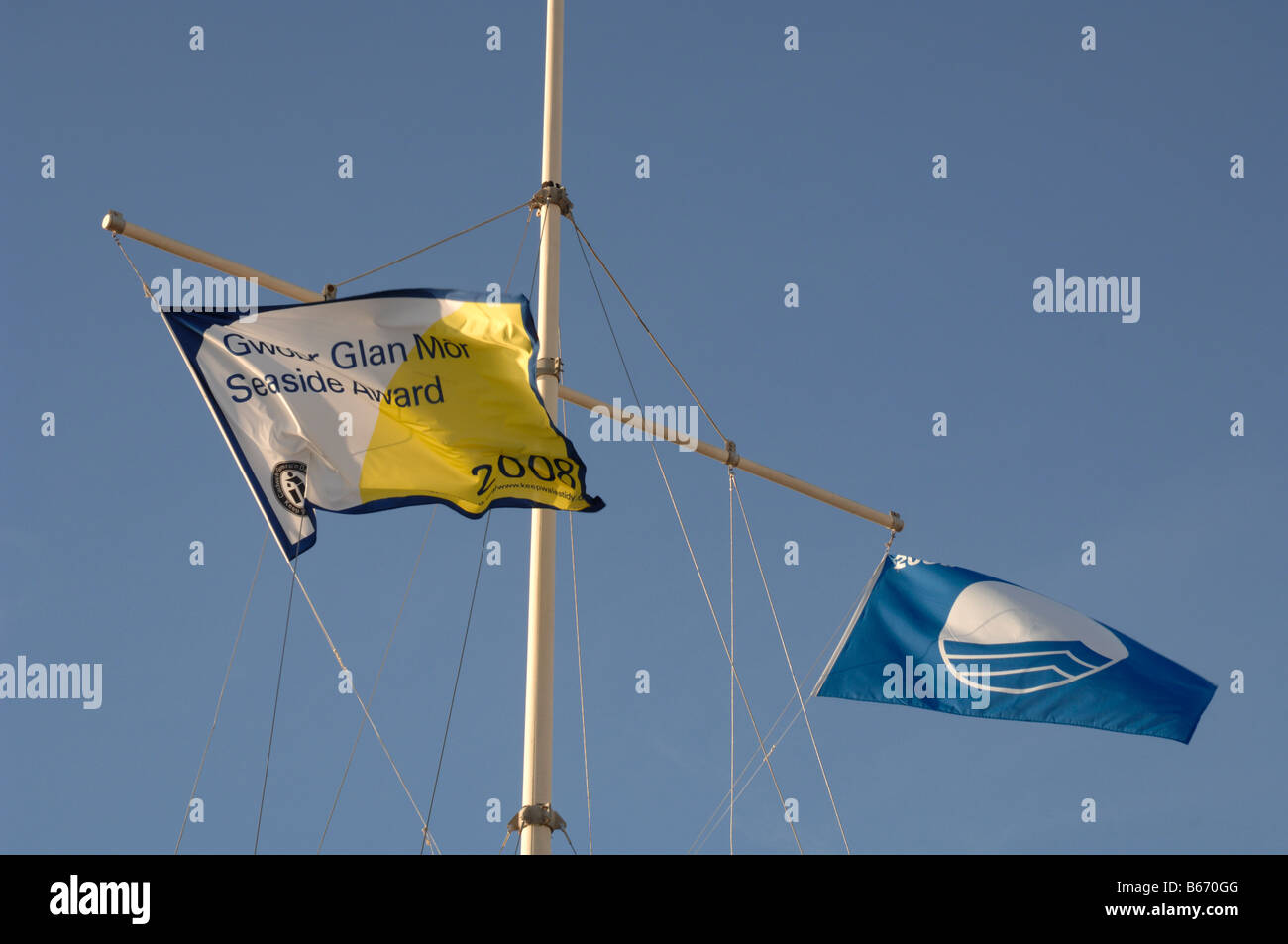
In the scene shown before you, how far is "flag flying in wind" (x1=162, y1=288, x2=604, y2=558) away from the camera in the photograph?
19.5m

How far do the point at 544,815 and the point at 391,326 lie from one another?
5.85 metres

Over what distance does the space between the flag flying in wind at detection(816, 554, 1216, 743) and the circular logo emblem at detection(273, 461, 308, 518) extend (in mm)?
8369

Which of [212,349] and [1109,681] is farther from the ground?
[212,349]

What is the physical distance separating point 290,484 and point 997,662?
33.6 feet

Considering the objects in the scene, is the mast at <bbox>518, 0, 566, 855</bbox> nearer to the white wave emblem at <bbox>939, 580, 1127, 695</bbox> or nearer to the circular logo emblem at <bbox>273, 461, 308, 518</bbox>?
the circular logo emblem at <bbox>273, 461, 308, 518</bbox>

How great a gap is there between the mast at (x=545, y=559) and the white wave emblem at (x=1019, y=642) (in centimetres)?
638

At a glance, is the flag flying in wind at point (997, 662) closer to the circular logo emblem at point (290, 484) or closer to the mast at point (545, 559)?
the mast at point (545, 559)

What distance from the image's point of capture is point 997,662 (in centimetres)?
2453

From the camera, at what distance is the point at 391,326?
20.8 metres
